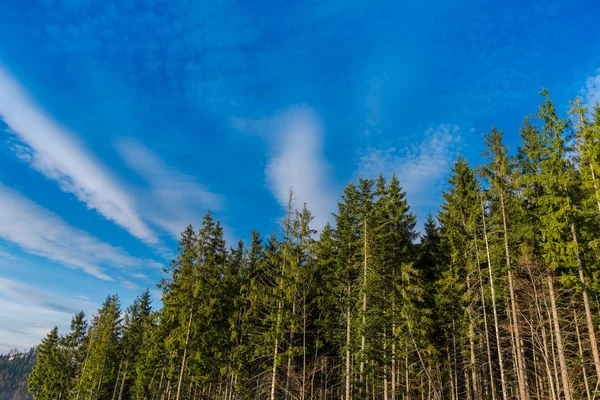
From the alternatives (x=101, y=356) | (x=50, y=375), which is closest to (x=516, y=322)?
(x=101, y=356)

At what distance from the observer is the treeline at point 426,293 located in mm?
18188

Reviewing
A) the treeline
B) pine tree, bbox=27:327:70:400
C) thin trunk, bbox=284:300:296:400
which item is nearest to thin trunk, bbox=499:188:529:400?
the treeline

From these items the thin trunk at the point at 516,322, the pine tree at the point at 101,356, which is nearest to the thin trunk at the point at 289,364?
the thin trunk at the point at 516,322

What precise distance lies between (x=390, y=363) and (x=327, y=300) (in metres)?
6.87

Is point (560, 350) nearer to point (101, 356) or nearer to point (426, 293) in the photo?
point (426, 293)

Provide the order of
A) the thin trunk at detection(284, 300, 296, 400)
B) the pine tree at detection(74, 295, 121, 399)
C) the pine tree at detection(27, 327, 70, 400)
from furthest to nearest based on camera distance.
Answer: the pine tree at detection(27, 327, 70, 400) < the pine tree at detection(74, 295, 121, 399) < the thin trunk at detection(284, 300, 296, 400)

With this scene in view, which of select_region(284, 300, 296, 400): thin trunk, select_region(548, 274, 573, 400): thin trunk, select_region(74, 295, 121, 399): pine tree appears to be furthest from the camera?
select_region(74, 295, 121, 399): pine tree

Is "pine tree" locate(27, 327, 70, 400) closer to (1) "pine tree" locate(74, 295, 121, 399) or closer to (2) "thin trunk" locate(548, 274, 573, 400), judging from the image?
(1) "pine tree" locate(74, 295, 121, 399)

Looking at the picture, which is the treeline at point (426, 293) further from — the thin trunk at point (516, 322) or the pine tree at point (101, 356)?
the pine tree at point (101, 356)

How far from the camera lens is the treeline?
18.2 metres

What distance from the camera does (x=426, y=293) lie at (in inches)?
959

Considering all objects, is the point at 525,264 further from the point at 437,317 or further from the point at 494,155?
the point at 437,317

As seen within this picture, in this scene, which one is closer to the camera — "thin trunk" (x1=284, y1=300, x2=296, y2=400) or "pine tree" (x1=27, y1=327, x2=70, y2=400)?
"thin trunk" (x1=284, y1=300, x2=296, y2=400)

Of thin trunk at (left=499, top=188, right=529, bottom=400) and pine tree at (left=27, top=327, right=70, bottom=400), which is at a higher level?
thin trunk at (left=499, top=188, right=529, bottom=400)
